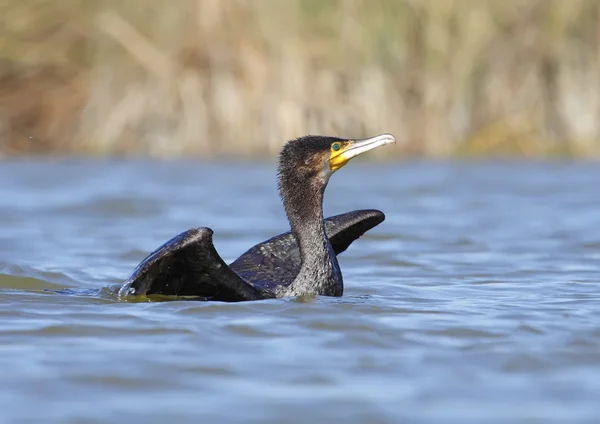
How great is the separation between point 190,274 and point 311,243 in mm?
822

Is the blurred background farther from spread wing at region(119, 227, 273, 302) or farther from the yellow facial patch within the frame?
spread wing at region(119, 227, 273, 302)

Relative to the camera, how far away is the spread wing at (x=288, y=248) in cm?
774

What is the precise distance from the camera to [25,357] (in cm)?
548

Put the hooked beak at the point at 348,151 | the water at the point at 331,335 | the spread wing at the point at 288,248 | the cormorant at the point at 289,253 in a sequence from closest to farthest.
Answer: the water at the point at 331,335 < the cormorant at the point at 289,253 < the hooked beak at the point at 348,151 < the spread wing at the point at 288,248

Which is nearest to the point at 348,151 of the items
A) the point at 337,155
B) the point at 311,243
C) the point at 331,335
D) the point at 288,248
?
the point at 337,155

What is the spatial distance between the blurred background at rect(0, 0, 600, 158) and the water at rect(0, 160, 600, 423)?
753 centimetres

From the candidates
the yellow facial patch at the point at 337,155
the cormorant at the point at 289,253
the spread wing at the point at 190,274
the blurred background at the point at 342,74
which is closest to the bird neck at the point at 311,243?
the cormorant at the point at 289,253

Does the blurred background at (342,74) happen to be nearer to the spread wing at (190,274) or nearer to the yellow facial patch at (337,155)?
the yellow facial patch at (337,155)

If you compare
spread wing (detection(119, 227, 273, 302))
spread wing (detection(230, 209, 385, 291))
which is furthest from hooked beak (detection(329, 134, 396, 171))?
spread wing (detection(119, 227, 273, 302))

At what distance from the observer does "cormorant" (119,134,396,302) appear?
6.64 meters

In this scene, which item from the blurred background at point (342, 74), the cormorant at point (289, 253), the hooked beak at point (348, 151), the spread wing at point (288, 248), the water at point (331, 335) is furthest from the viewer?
the blurred background at point (342, 74)

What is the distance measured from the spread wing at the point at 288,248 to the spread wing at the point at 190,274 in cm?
62

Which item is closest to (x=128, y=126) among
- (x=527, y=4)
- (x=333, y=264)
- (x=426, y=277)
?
(x=527, y=4)

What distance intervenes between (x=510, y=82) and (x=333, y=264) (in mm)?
14251
